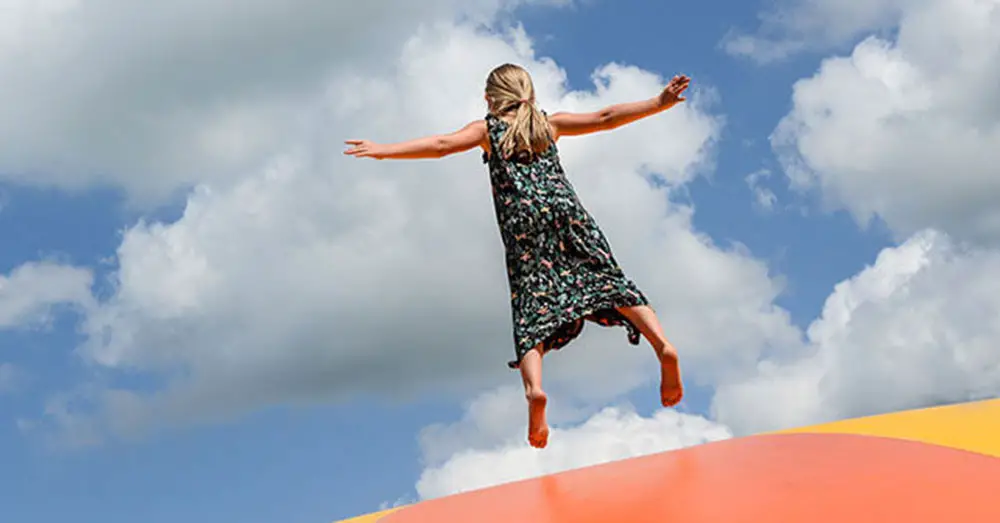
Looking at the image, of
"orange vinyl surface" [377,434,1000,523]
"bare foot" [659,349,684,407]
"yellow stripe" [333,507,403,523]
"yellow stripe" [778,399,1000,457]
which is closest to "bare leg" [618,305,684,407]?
"bare foot" [659,349,684,407]

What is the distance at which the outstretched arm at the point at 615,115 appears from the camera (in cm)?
467

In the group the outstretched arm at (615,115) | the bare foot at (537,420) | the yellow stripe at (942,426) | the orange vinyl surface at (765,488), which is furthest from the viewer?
the outstretched arm at (615,115)

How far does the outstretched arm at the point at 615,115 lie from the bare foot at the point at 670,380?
1.21m

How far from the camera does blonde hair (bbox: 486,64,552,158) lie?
453cm

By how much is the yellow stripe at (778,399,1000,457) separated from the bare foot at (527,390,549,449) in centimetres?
116

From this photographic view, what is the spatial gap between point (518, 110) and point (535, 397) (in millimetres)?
1396

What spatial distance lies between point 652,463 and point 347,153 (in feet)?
6.27

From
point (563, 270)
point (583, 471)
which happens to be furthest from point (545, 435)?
point (563, 270)

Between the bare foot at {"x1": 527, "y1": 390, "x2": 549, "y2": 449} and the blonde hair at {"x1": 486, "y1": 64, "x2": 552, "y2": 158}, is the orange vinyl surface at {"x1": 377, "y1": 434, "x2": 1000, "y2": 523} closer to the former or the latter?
the bare foot at {"x1": 527, "y1": 390, "x2": 549, "y2": 449}

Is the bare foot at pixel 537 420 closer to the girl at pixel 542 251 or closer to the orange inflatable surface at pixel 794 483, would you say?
the girl at pixel 542 251

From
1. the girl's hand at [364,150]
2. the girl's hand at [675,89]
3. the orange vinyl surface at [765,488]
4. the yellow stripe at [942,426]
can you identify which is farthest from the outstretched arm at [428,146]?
the yellow stripe at [942,426]

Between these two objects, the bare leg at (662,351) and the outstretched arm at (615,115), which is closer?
the bare leg at (662,351)

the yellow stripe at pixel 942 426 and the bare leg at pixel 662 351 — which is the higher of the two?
the bare leg at pixel 662 351

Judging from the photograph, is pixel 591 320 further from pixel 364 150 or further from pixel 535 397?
pixel 364 150
